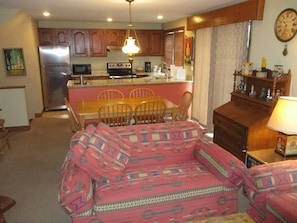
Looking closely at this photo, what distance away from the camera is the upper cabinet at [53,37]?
6551mm

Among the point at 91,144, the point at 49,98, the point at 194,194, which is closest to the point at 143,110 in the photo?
the point at 91,144

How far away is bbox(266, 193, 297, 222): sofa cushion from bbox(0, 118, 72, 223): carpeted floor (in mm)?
Answer: 1861

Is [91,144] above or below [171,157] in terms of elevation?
above

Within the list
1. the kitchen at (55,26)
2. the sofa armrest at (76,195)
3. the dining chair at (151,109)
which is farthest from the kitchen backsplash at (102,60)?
the sofa armrest at (76,195)

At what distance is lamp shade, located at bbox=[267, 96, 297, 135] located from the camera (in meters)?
2.34

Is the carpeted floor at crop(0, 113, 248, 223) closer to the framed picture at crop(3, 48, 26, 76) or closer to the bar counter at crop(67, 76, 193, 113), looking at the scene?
the bar counter at crop(67, 76, 193, 113)

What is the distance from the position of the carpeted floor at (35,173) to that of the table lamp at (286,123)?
2284 mm

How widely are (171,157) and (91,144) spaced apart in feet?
2.97

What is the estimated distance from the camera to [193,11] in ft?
16.3

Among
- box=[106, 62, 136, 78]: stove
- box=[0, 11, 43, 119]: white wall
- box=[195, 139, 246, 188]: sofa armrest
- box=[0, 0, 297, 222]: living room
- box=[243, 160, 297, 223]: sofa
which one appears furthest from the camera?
box=[106, 62, 136, 78]: stove

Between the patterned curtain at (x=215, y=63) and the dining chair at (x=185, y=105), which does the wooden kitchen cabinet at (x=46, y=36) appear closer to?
the patterned curtain at (x=215, y=63)

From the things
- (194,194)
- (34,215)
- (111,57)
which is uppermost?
(111,57)

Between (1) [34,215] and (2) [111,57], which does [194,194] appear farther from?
(2) [111,57]

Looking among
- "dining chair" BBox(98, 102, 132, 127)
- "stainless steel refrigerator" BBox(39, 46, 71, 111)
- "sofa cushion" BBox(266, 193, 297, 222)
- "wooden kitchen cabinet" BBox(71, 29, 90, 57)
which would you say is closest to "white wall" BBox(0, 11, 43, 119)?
"stainless steel refrigerator" BBox(39, 46, 71, 111)
